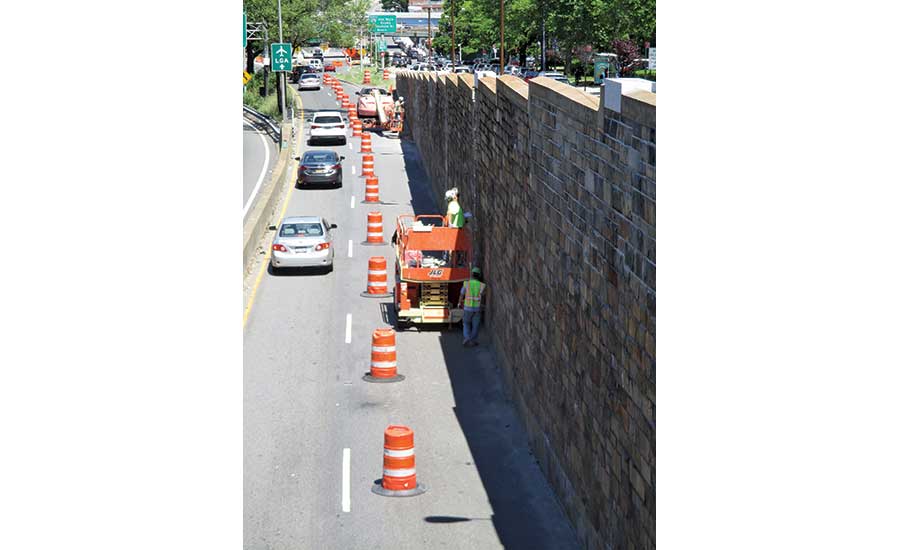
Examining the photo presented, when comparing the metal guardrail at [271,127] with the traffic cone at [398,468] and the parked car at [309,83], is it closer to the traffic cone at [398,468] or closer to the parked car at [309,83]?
the parked car at [309,83]

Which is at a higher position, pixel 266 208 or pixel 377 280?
pixel 266 208

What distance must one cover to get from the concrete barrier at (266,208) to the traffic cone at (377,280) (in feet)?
12.9

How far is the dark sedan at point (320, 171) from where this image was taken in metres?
45.9

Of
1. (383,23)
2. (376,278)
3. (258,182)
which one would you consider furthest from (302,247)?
(383,23)

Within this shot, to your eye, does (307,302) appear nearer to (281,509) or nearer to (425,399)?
(425,399)

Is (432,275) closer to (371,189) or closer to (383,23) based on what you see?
(371,189)

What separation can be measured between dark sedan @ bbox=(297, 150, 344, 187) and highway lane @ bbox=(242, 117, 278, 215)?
1718 millimetres

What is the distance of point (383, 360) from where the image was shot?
2256cm

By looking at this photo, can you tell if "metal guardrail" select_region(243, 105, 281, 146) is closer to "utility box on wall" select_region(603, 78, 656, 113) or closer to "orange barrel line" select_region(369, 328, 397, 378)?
"orange barrel line" select_region(369, 328, 397, 378)

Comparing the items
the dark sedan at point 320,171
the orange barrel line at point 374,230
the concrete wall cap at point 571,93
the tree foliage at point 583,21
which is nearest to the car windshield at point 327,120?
the tree foliage at point 583,21

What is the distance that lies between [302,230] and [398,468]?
658 inches

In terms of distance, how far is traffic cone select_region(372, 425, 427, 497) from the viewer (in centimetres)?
1647

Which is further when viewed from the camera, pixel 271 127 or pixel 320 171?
pixel 271 127

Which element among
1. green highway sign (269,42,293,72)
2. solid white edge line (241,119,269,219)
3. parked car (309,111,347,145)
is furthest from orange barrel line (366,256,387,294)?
green highway sign (269,42,293,72)
